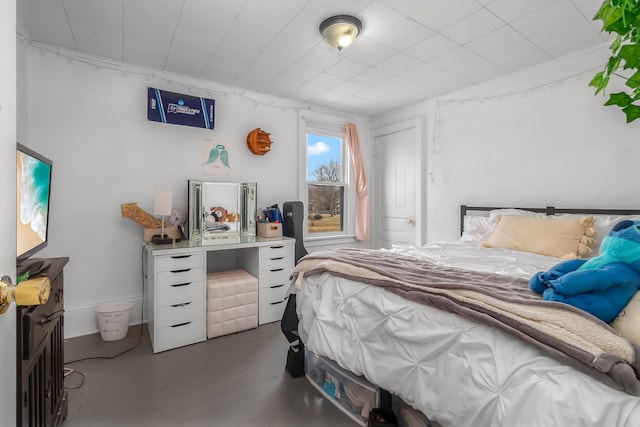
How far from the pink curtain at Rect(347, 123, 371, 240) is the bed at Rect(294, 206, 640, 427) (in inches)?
89.3

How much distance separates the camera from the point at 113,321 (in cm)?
247

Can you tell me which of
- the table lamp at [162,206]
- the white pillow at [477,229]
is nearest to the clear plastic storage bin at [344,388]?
the table lamp at [162,206]

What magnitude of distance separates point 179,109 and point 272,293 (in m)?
2.00

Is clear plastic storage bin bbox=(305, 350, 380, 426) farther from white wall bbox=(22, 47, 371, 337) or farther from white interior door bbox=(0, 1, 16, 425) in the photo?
white wall bbox=(22, 47, 371, 337)

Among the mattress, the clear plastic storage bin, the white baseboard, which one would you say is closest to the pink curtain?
the mattress

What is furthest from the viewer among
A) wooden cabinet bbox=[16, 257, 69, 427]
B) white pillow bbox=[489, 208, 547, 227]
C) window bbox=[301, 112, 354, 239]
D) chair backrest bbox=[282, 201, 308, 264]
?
window bbox=[301, 112, 354, 239]

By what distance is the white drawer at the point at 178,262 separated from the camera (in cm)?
233

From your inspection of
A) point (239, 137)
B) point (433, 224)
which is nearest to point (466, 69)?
point (433, 224)

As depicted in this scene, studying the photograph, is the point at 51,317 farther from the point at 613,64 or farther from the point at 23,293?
the point at 613,64

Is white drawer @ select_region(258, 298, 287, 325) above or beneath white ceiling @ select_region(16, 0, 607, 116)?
beneath

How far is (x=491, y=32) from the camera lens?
2.21m

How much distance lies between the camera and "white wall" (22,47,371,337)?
2.46 meters

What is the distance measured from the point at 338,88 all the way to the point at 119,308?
9.70 ft

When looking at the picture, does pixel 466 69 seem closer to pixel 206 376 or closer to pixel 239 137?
pixel 239 137
